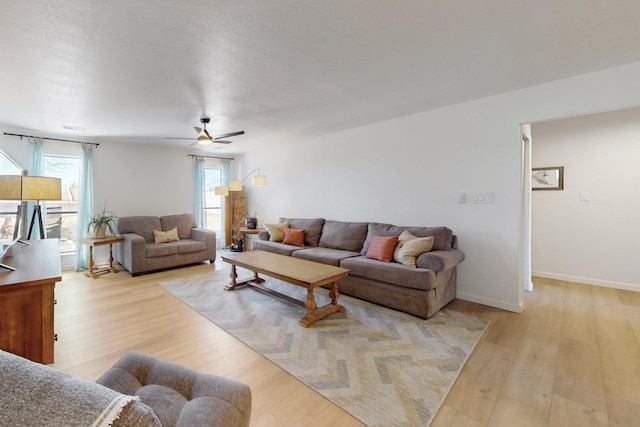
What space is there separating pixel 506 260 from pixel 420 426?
7.75 ft

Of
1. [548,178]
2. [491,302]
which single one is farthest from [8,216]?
[548,178]

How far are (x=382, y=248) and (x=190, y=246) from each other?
352 cm

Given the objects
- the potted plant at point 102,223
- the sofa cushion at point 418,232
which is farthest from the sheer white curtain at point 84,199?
the sofa cushion at point 418,232

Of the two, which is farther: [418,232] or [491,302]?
[418,232]

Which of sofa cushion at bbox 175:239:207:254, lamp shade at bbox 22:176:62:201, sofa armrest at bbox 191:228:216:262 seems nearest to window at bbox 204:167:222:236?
sofa armrest at bbox 191:228:216:262

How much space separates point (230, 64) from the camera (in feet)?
7.92

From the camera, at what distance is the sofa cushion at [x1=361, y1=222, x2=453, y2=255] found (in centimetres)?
341

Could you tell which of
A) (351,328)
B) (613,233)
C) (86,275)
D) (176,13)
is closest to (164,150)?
(86,275)

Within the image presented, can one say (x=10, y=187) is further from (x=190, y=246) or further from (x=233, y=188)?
(x=233, y=188)

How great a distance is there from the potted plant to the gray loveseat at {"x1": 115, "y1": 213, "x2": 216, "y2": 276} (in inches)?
8.2

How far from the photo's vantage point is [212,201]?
6.96 meters

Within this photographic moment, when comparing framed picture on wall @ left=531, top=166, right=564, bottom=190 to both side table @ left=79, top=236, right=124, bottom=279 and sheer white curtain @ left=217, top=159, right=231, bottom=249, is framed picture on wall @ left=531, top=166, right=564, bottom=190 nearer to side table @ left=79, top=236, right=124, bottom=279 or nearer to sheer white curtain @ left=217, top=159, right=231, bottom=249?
sheer white curtain @ left=217, top=159, right=231, bottom=249

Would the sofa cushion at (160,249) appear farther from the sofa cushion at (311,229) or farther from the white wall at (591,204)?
the white wall at (591,204)

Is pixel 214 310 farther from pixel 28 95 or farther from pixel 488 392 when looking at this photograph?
pixel 28 95
